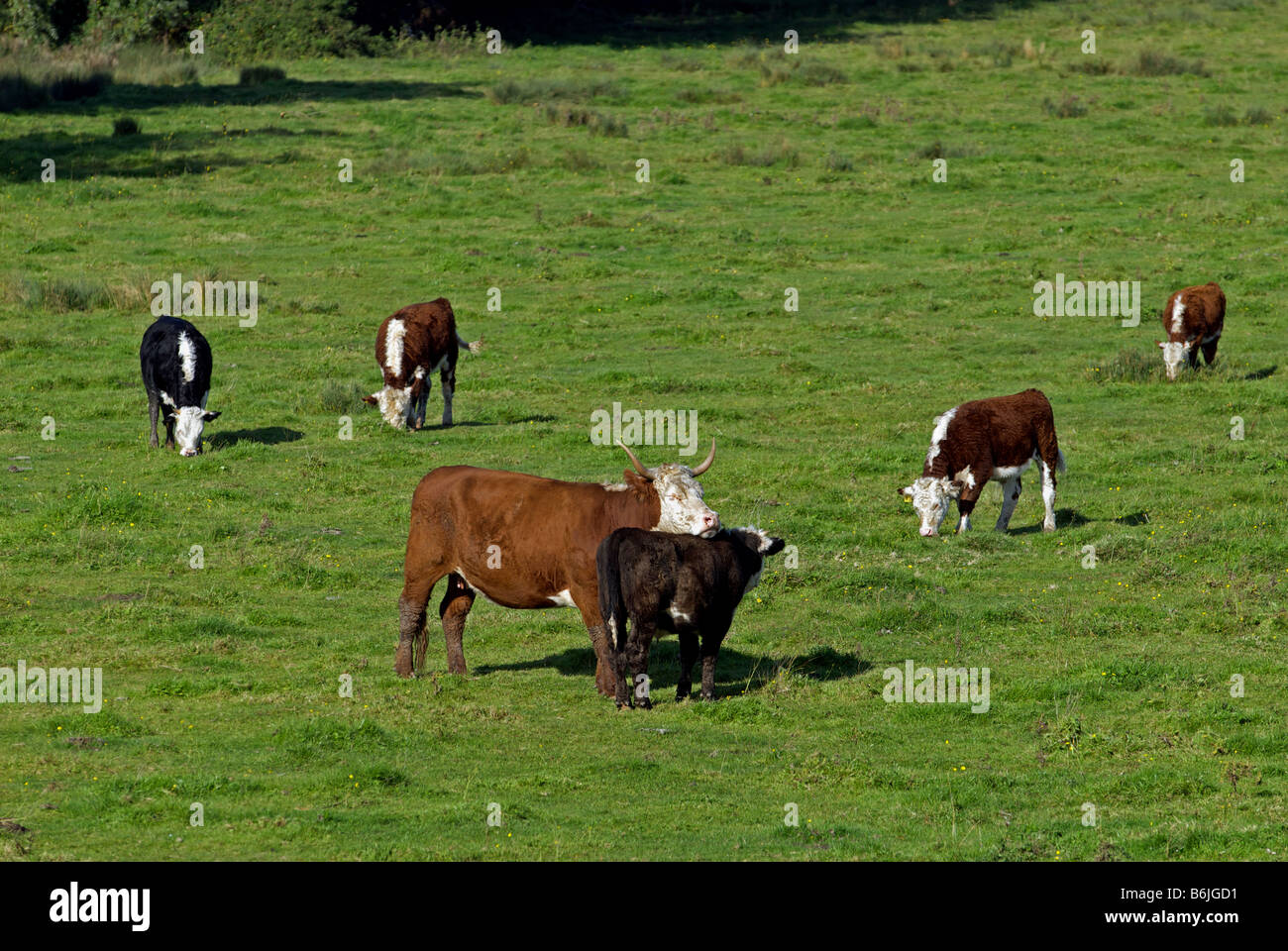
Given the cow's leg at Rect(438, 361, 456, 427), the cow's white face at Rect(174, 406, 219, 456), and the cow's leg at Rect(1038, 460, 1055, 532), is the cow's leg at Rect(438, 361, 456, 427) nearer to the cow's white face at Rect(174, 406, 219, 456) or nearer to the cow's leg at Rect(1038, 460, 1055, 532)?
the cow's white face at Rect(174, 406, 219, 456)

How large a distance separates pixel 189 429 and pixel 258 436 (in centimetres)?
149

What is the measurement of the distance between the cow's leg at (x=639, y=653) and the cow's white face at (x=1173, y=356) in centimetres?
1691

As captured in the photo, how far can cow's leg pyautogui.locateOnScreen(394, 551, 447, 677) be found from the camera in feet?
48.5

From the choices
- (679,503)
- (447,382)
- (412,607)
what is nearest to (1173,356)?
(447,382)

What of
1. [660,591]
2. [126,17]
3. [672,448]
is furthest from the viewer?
[126,17]

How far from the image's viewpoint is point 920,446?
957 inches

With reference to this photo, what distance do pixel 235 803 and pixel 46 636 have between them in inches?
201

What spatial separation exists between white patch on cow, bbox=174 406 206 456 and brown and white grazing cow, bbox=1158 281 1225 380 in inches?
600

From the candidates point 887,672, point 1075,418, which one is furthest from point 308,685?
point 1075,418

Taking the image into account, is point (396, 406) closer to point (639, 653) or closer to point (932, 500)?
point (932, 500)

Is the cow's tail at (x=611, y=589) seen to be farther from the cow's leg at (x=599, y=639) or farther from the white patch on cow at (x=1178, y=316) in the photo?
the white patch on cow at (x=1178, y=316)

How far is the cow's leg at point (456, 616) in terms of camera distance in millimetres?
15039

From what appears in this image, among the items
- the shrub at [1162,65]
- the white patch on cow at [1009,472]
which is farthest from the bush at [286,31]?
the white patch on cow at [1009,472]

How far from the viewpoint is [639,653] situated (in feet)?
45.4
